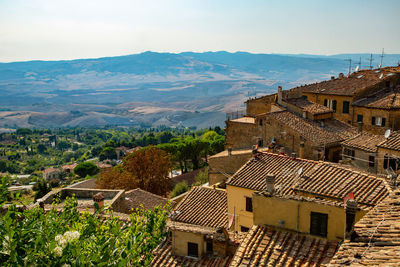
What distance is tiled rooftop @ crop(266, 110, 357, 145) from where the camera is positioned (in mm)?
25547

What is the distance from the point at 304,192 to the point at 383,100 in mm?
20846

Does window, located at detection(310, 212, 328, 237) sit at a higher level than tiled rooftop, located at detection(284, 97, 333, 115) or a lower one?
higher

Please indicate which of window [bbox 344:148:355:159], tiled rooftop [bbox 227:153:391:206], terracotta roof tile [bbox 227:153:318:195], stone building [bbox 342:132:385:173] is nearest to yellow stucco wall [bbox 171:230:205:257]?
tiled rooftop [bbox 227:153:391:206]

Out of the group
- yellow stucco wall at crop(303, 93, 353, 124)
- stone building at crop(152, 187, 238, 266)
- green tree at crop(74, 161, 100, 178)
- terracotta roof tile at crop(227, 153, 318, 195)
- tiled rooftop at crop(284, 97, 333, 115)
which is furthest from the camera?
green tree at crop(74, 161, 100, 178)

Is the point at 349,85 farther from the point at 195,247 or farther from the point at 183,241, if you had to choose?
the point at 183,241

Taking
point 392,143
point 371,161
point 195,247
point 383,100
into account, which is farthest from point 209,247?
point 383,100

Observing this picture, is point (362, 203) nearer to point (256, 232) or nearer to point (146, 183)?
point (256, 232)

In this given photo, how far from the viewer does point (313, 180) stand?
1424 centimetres

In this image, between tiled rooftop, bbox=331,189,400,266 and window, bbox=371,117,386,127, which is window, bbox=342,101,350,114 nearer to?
window, bbox=371,117,386,127

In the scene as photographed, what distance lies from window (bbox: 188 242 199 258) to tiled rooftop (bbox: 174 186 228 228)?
14.8 feet

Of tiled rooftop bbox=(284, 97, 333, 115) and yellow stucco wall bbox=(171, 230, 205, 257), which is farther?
tiled rooftop bbox=(284, 97, 333, 115)

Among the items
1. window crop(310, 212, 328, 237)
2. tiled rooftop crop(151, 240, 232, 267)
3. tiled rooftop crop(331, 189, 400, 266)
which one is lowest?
tiled rooftop crop(151, 240, 232, 267)

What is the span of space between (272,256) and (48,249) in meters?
5.20

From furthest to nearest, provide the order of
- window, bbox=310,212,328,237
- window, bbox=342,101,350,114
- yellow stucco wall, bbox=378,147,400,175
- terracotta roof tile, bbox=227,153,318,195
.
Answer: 1. window, bbox=342,101,350,114
2. yellow stucco wall, bbox=378,147,400,175
3. terracotta roof tile, bbox=227,153,318,195
4. window, bbox=310,212,328,237
